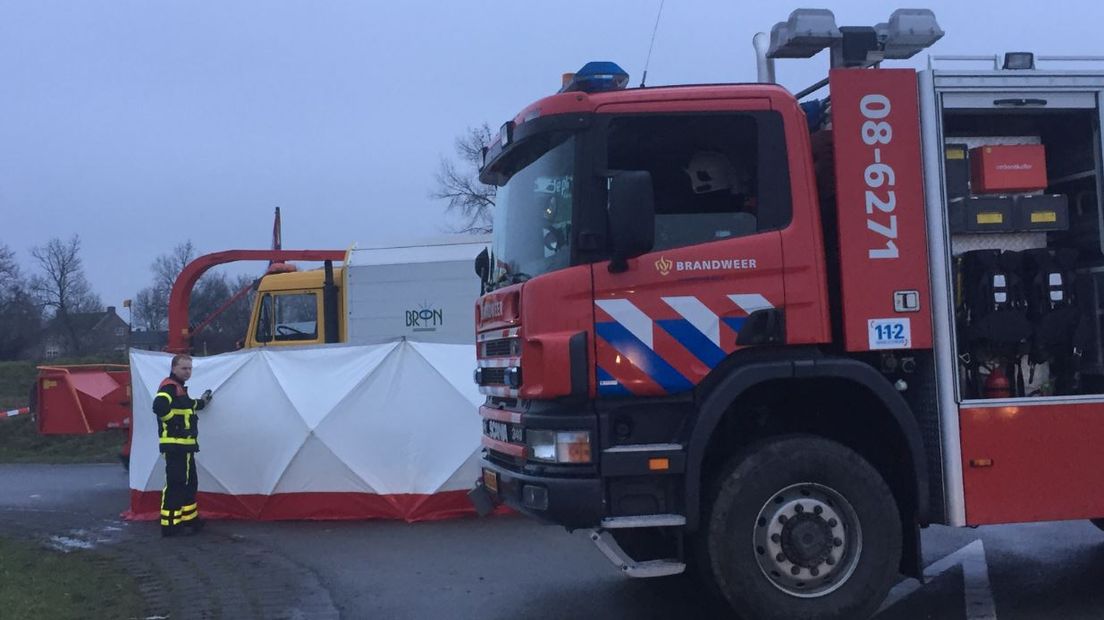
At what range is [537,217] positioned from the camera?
6.57 meters

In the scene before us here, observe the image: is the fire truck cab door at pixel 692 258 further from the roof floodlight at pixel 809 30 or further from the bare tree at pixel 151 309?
the bare tree at pixel 151 309

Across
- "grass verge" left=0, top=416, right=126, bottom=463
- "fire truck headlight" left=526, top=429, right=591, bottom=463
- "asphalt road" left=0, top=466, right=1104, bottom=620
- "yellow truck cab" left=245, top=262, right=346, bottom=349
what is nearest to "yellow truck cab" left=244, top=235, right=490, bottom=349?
"yellow truck cab" left=245, top=262, right=346, bottom=349

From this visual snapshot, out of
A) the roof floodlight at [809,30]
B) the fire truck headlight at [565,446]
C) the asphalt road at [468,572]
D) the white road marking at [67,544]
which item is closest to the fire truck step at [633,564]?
the fire truck headlight at [565,446]

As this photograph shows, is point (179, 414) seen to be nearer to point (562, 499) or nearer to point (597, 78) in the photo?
point (562, 499)

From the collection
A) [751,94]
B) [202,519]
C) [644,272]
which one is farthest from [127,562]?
[751,94]

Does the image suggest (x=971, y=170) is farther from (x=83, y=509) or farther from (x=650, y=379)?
(x=83, y=509)

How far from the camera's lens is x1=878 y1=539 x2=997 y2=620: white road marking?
6.91 metres

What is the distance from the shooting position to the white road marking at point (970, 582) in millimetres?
6911

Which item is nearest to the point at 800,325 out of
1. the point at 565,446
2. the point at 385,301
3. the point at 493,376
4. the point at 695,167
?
the point at 695,167

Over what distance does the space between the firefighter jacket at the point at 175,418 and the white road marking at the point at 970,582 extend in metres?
6.94

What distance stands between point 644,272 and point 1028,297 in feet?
8.43

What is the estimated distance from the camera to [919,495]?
20.3ft

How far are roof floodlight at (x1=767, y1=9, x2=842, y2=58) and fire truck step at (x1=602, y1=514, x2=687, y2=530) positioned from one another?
329cm

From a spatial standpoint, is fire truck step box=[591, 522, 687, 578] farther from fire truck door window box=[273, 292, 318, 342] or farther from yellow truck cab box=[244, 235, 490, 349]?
fire truck door window box=[273, 292, 318, 342]
